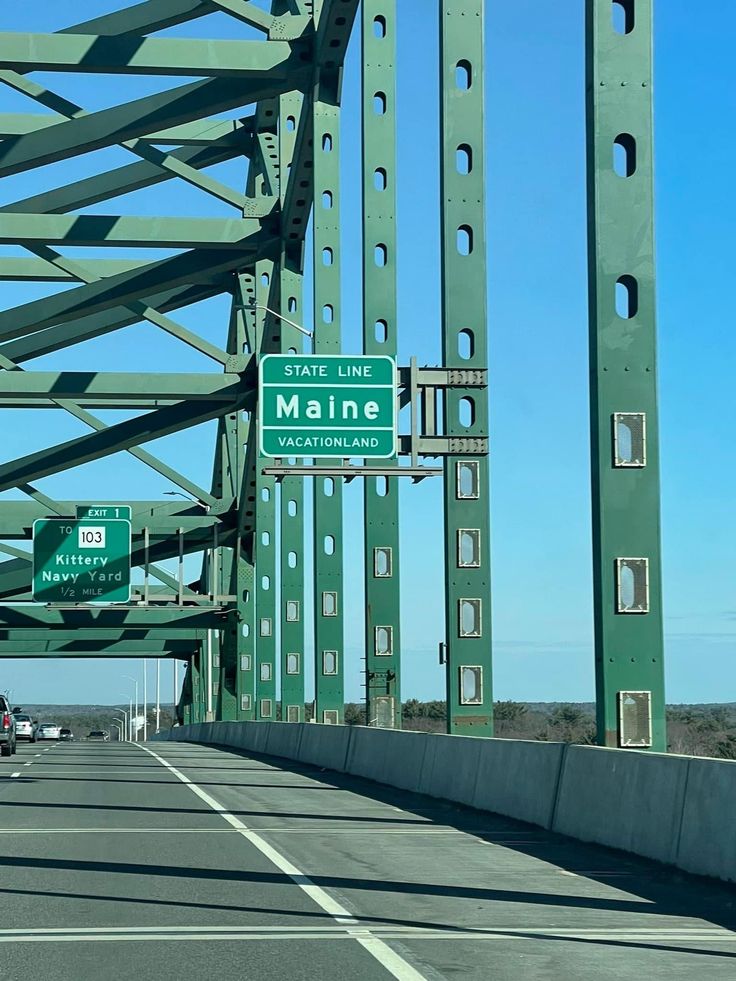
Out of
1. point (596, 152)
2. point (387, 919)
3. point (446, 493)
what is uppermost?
point (596, 152)

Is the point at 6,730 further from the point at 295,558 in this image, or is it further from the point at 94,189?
the point at 94,189

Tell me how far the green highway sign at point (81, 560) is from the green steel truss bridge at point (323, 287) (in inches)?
32.2

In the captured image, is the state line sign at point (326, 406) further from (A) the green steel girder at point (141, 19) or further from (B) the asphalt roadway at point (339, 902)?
(B) the asphalt roadway at point (339, 902)

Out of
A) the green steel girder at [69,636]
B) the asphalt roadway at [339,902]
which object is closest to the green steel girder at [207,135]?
the asphalt roadway at [339,902]

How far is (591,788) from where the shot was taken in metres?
15.3

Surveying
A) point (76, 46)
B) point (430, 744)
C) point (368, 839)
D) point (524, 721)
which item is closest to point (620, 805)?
point (368, 839)

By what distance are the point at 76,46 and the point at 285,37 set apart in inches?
163

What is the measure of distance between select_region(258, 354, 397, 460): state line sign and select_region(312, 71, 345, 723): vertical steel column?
943 cm

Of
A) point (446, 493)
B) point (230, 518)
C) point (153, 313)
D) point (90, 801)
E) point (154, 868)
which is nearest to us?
point (154, 868)

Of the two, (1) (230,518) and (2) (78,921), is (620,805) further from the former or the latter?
(1) (230,518)

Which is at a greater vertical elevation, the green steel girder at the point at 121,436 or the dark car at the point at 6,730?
the green steel girder at the point at 121,436

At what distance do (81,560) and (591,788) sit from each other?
3914cm

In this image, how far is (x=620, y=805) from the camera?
47.2ft

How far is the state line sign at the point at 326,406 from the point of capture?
85.4 feet
